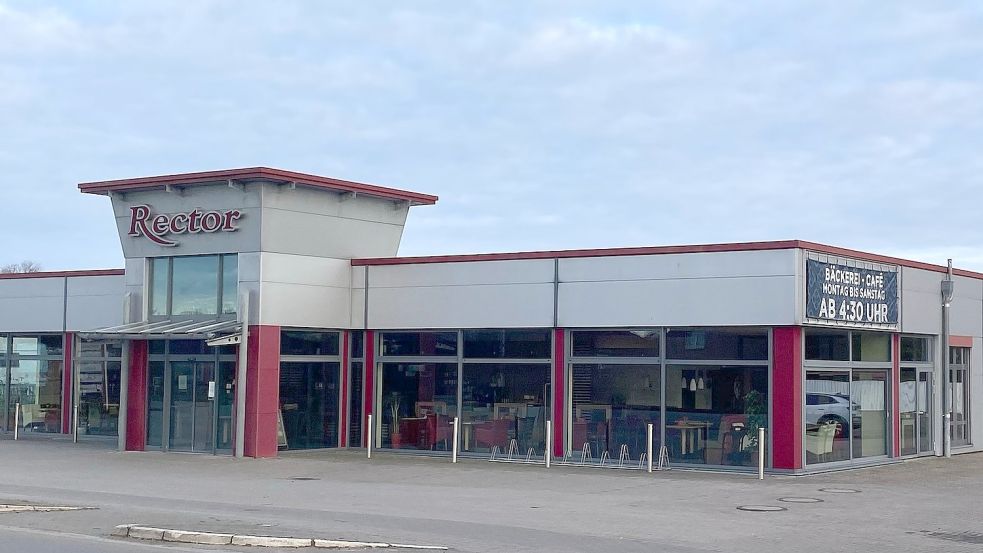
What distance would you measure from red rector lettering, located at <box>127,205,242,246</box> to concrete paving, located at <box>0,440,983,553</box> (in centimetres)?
510

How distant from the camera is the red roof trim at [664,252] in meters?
24.2

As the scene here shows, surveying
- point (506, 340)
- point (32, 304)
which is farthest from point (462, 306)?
point (32, 304)

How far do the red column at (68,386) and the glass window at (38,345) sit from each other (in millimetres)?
467

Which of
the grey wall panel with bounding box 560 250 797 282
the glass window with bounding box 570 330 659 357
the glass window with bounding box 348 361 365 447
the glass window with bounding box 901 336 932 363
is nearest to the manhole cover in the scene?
the grey wall panel with bounding box 560 250 797 282

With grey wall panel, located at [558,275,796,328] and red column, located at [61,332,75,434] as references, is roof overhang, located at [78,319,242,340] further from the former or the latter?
grey wall panel, located at [558,275,796,328]

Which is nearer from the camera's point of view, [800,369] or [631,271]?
[800,369]

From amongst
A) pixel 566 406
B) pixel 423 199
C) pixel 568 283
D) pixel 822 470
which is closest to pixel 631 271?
pixel 568 283

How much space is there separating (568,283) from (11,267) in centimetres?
10295

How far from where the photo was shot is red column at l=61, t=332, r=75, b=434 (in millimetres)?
35031

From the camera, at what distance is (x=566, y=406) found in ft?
87.0

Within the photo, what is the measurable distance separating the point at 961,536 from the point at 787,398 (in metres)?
8.86

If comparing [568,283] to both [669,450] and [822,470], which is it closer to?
[669,450]

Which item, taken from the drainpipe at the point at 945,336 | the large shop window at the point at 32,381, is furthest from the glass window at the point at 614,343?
the large shop window at the point at 32,381

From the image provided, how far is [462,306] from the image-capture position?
28.0 metres
